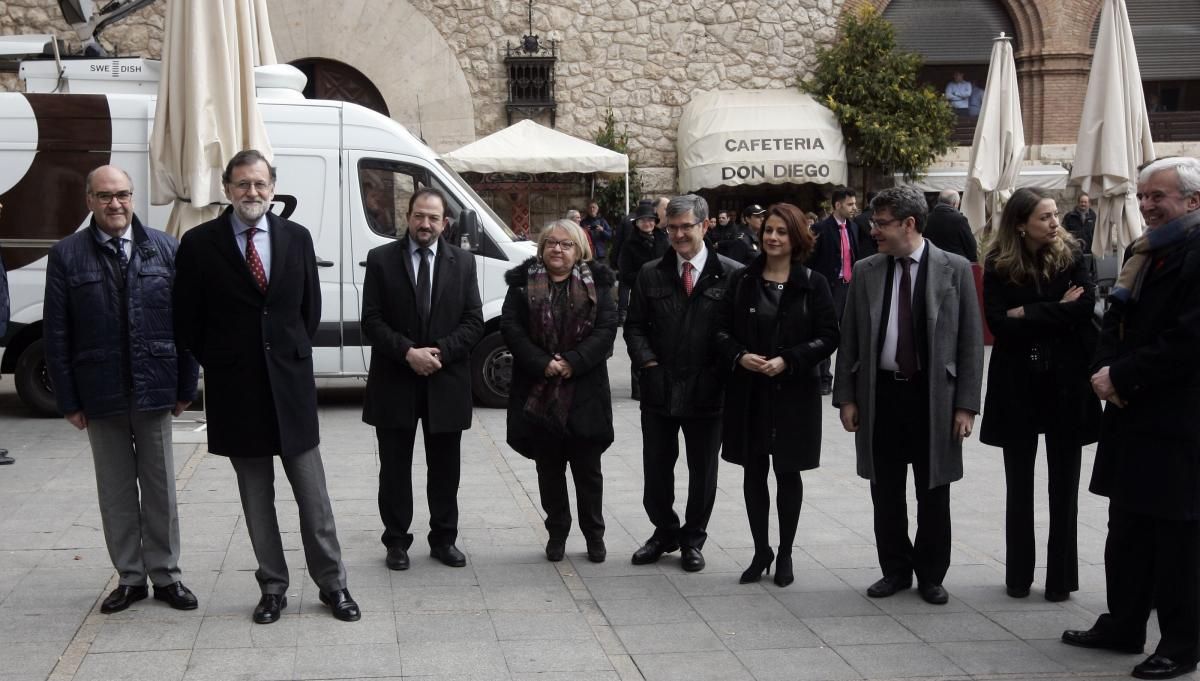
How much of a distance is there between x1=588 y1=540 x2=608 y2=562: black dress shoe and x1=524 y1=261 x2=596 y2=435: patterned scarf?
0.60m

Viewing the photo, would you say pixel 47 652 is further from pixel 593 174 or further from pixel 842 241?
pixel 593 174

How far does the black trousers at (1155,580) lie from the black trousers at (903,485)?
88 cm

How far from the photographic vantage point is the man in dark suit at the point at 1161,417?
486 cm

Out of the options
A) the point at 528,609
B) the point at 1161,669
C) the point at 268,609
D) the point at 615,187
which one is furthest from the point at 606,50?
the point at 1161,669

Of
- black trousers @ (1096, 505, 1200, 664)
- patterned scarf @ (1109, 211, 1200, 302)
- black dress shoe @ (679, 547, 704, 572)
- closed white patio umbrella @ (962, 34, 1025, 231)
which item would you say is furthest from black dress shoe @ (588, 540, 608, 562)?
closed white patio umbrella @ (962, 34, 1025, 231)

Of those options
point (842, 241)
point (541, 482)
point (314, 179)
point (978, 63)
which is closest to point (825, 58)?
point (978, 63)

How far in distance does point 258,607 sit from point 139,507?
71 centimetres

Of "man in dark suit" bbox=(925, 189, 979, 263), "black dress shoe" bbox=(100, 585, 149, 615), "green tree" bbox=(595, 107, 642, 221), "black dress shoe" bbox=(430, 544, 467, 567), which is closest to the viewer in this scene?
"black dress shoe" bbox=(100, 585, 149, 615)

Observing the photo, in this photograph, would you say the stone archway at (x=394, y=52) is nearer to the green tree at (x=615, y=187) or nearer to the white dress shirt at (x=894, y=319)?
the green tree at (x=615, y=187)

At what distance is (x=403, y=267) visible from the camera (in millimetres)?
6613

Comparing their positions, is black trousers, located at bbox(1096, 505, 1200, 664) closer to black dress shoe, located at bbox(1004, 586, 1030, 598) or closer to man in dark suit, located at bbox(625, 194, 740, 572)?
black dress shoe, located at bbox(1004, 586, 1030, 598)

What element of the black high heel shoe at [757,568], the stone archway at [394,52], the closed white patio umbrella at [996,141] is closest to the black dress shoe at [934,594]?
the black high heel shoe at [757,568]

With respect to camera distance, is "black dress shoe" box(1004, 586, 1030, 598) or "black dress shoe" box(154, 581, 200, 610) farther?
"black dress shoe" box(1004, 586, 1030, 598)

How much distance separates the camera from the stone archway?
19906 millimetres
